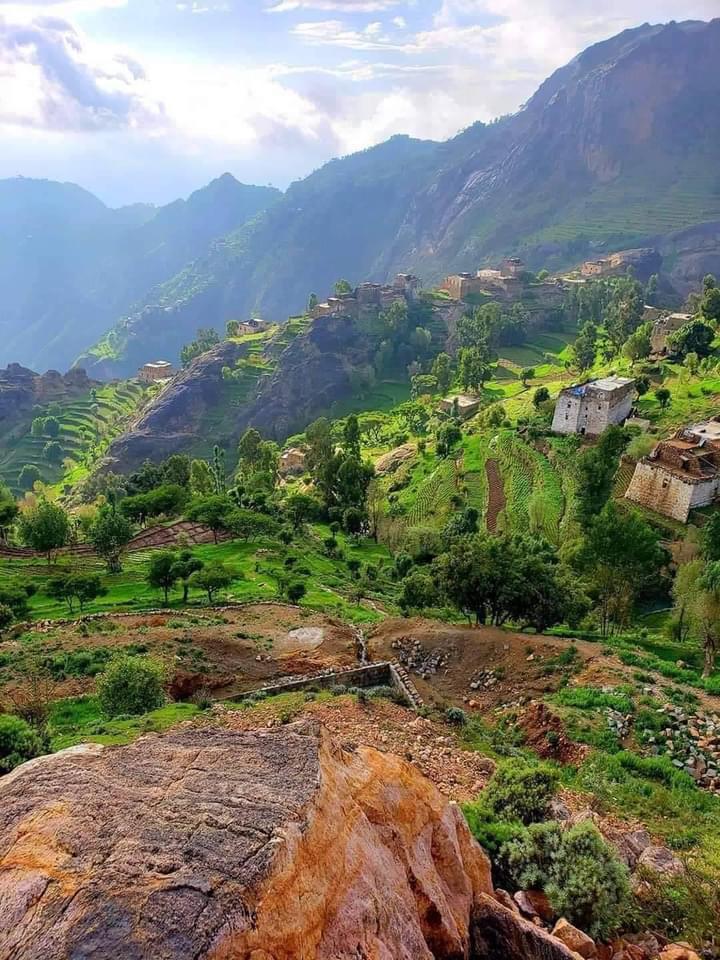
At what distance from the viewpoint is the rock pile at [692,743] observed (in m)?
20.1

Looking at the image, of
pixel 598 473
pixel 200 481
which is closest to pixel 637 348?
pixel 598 473

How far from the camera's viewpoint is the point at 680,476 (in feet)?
184

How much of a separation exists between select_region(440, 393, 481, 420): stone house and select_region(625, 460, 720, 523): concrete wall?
41013 mm

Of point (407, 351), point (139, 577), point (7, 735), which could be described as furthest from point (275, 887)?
point (407, 351)

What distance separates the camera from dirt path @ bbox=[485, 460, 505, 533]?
A: 6369 cm

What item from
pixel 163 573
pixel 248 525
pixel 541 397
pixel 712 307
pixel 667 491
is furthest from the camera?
pixel 712 307

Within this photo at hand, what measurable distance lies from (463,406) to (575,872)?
90934mm

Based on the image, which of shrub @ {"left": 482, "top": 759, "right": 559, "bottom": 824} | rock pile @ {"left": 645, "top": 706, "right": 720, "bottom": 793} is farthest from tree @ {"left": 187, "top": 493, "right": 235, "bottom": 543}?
shrub @ {"left": 482, "top": 759, "right": 559, "bottom": 824}

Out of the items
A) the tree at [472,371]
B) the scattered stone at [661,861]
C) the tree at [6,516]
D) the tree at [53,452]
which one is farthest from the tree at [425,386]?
the scattered stone at [661,861]

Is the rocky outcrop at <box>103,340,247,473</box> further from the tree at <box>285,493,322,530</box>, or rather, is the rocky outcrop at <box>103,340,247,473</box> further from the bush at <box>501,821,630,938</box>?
the bush at <box>501,821,630,938</box>

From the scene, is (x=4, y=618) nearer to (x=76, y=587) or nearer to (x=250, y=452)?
(x=76, y=587)

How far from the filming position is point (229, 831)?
854 centimetres

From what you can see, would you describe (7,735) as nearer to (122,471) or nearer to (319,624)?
(319,624)

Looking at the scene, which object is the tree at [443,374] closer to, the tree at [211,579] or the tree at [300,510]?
the tree at [300,510]
